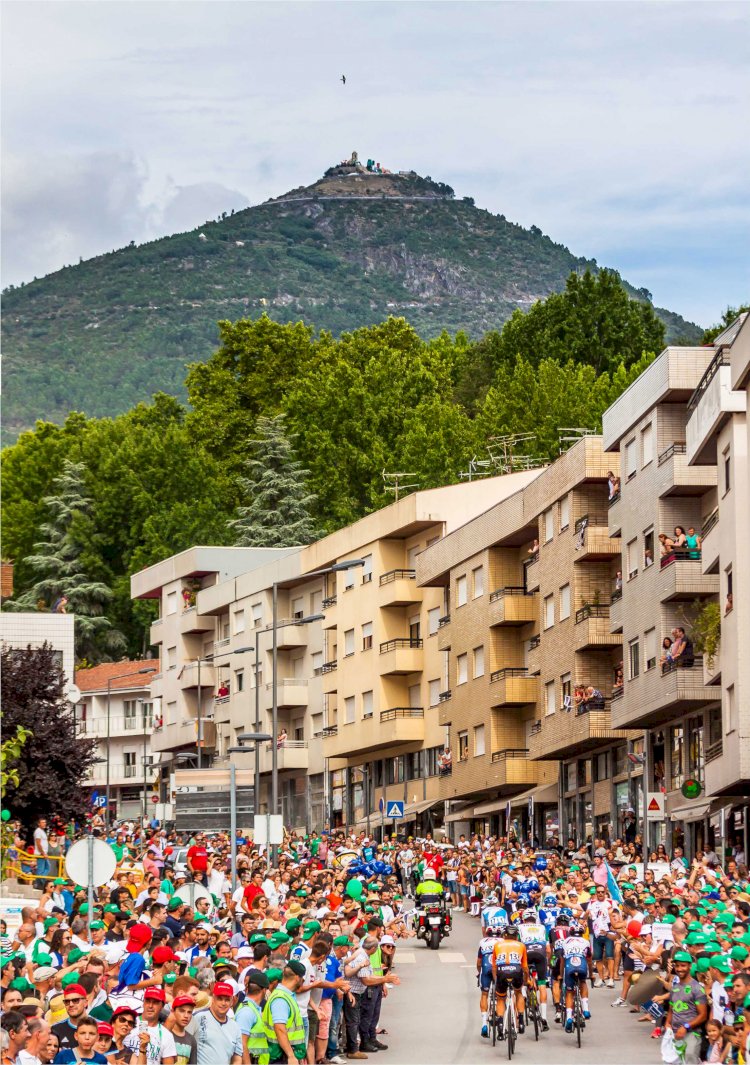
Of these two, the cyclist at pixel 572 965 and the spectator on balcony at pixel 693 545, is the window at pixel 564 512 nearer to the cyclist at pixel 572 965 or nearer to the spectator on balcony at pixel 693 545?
the spectator on balcony at pixel 693 545

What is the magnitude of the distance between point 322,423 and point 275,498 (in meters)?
4.68

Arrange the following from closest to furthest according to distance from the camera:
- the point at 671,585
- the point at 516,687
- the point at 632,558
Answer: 1. the point at 671,585
2. the point at 632,558
3. the point at 516,687

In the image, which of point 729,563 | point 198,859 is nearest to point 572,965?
point 198,859

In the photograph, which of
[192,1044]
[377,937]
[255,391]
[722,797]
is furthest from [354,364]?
[192,1044]

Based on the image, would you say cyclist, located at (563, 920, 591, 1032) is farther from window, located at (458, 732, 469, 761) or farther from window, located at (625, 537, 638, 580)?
window, located at (458, 732, 469, 761)

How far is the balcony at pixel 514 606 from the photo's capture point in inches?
2972

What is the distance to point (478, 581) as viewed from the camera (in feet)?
259

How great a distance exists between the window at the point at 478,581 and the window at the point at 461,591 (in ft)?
3.39

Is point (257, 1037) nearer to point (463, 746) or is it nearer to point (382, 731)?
point (463, 746)

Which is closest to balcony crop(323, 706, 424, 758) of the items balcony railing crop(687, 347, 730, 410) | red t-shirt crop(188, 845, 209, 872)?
balcony railing crop(687, 347, 730, 410)

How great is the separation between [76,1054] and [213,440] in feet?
340

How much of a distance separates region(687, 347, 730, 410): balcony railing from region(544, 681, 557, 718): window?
16.0m

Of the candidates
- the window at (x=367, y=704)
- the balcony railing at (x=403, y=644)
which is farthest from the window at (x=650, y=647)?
the window at (x=367, y=704)

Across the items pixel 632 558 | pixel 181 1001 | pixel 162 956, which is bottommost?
pixel 181 1001
